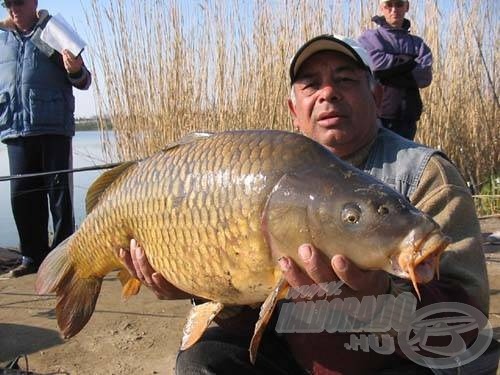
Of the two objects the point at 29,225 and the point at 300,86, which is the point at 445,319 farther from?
the point at 29,225

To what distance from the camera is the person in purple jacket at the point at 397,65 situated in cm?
317

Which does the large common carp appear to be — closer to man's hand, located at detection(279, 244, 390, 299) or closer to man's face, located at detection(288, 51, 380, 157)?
man's hand, located at detection(279, 244, 390, 299)

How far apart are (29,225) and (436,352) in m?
2.52

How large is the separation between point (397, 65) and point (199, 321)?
240 centimetres

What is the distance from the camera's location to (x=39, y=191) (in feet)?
10.3

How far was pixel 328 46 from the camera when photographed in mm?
1384

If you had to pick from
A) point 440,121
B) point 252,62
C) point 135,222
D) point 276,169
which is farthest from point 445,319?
point 440,121

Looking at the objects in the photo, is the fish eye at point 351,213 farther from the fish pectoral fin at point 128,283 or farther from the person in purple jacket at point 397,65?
the person in purple jacket at point 397,65

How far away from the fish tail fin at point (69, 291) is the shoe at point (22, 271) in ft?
5.71

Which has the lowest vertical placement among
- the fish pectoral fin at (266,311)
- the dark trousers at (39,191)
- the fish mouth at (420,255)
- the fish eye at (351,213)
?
the dark trousers at (39,191)

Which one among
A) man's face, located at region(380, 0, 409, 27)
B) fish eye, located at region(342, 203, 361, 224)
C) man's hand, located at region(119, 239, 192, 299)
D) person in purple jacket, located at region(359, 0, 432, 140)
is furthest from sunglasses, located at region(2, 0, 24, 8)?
fish eye, located at region(342, 203, 361, 224)

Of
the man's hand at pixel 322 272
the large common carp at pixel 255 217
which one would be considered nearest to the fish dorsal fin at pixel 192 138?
the large common carp at pixel 255 217

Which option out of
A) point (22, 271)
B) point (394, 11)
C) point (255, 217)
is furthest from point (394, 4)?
point (255, 217)

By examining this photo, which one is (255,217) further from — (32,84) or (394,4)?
(394,4)
